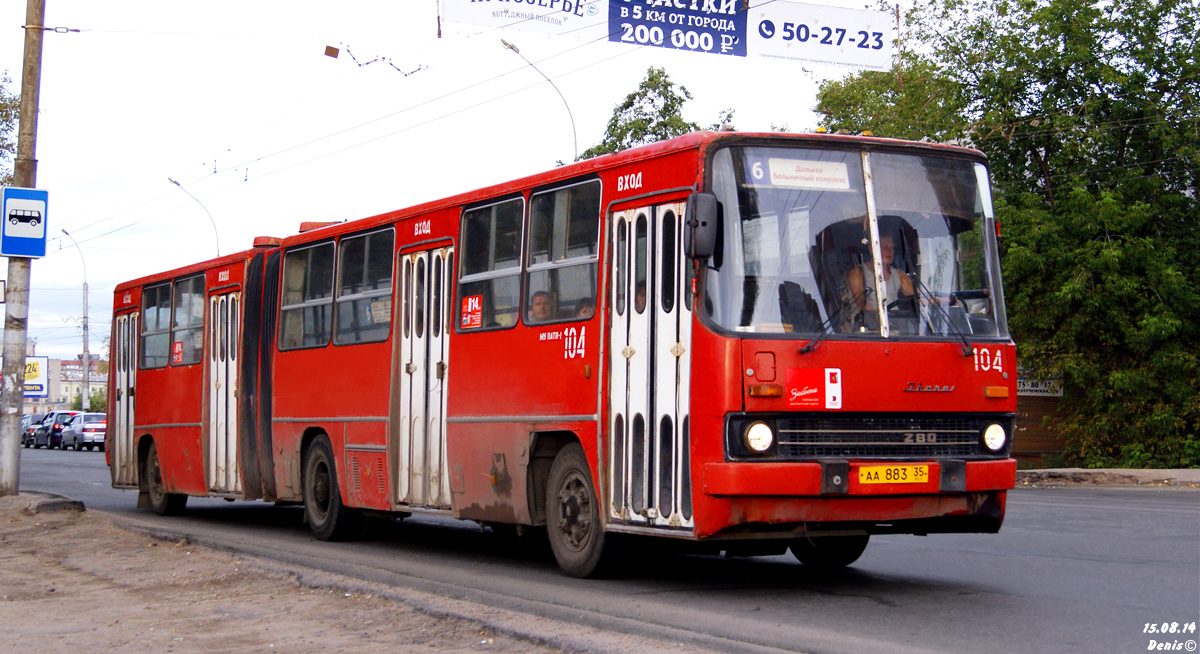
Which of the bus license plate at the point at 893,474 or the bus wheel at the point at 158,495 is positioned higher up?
the bus license plate at the point at 893,474

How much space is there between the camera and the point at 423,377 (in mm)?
11828

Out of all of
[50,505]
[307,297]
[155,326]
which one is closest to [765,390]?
[307,297]

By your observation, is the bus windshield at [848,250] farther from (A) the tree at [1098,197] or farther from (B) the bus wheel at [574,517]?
(A) the tree at [1098,197]

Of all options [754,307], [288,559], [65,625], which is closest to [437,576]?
[288,559]

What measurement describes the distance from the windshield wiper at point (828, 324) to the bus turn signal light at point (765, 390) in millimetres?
287

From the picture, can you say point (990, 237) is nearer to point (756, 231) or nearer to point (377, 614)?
point (756, 231)

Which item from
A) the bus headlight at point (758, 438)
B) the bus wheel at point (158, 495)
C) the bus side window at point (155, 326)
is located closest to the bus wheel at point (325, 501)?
the bus wheel at point (158, 495)

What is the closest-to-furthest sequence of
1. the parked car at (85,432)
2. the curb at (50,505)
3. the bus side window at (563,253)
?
1. the bus side window at (563,253)
2. the curb at (50,505)
3. the parked car at (85,432)

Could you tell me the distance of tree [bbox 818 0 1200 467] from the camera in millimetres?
25938

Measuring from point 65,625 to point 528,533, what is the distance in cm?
372

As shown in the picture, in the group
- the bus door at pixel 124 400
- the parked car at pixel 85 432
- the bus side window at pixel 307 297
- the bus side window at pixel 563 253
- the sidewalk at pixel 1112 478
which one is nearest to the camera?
the bus side window at pixel 563 253

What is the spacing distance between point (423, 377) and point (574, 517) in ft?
8.73

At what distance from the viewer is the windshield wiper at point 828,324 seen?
26.8ft
